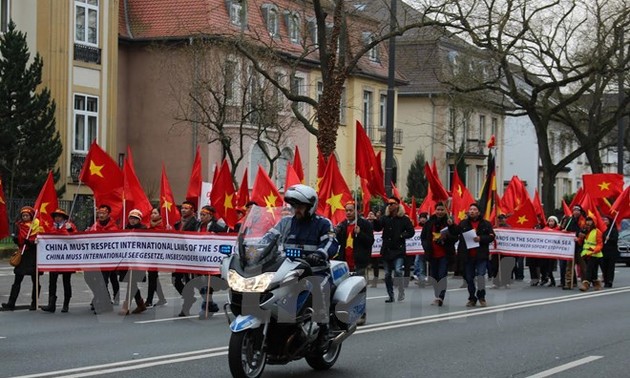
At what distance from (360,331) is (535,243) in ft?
35.1

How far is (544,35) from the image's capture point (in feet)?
120

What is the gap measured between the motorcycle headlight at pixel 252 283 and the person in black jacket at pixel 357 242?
723cm

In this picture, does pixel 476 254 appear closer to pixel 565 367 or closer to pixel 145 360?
pixel 565 367

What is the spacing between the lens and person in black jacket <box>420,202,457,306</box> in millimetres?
18484

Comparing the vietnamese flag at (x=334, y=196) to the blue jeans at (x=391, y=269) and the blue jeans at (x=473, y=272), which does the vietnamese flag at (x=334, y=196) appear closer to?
the blue jeans at (x=391, y=269)

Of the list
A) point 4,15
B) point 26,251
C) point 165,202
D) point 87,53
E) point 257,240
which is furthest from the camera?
point 87,53

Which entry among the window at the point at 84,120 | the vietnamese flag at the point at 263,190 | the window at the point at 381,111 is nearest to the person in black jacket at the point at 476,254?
the vietnamese flag at the point at 263,190

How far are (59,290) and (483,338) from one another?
9914 millimetres

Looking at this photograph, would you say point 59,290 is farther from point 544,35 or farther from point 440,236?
point 544,35

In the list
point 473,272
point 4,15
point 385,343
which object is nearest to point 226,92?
point 4,15

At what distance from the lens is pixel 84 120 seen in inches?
1499

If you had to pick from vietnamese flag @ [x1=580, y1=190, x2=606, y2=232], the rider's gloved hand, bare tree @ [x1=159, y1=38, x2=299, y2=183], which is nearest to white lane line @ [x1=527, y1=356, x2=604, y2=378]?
the rider's gloved hand

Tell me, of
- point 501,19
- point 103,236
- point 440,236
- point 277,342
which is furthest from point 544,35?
point 277,342

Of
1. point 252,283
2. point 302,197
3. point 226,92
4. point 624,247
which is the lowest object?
point 624,247
